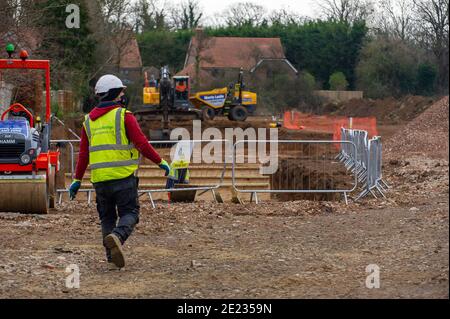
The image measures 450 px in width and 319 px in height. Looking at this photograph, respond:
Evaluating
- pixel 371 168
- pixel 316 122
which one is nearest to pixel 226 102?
pixel 316 122

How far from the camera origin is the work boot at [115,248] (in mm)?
8258

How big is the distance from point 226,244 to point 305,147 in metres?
20.5

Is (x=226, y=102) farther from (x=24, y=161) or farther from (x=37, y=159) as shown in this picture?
(x=24, y=161)

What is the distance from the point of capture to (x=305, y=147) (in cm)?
3058

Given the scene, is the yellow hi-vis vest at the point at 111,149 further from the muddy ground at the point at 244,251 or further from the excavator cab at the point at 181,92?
the excavator cab at the point at 181,92

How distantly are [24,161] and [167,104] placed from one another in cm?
2397

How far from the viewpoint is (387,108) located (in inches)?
2092

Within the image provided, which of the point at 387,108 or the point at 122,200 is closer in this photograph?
the point at 122,200

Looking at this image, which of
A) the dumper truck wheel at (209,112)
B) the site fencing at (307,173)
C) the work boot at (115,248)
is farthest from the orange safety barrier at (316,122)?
the work boot at (115,248)

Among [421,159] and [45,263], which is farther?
[421,159]


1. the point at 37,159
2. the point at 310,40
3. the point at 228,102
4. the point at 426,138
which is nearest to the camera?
the point at 37,159

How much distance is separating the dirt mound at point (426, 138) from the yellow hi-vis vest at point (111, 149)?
1571 cm
